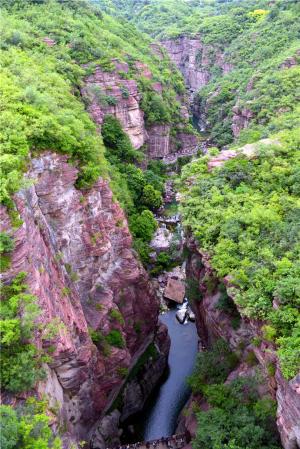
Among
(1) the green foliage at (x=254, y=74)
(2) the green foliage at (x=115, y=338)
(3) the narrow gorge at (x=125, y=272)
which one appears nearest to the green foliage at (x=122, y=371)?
(3) the narrow gorge at (x=125, y=272)

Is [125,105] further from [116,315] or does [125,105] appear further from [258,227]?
[258,227]

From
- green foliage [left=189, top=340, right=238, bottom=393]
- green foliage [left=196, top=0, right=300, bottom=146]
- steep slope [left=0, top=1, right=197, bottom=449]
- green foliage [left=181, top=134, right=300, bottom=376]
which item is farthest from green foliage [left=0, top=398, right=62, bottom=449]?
green foliage [left=196, top=0, right=300, bottom=146]

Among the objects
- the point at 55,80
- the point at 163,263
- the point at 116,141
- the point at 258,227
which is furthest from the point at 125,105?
the point at 258,227

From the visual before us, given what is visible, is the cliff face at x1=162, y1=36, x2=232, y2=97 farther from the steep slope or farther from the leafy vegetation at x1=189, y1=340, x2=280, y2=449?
the leafy vegetation at x1=189, y1=340, x2=280, y2=449

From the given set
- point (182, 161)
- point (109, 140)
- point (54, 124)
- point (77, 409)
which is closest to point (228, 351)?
point (77, 409)

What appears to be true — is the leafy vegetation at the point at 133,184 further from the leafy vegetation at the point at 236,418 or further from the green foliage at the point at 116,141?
the leafy vegetation at the point at 236,418

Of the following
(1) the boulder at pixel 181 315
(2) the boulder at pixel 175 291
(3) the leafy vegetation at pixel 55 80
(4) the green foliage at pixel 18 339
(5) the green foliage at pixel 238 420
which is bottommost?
(1) the boulder at pixel 181 315

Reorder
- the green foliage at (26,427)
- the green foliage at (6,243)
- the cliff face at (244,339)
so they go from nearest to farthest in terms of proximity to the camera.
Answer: the green foliage at (26,427) → the green foliage at (6,243) → the cliff face at (244,339)
